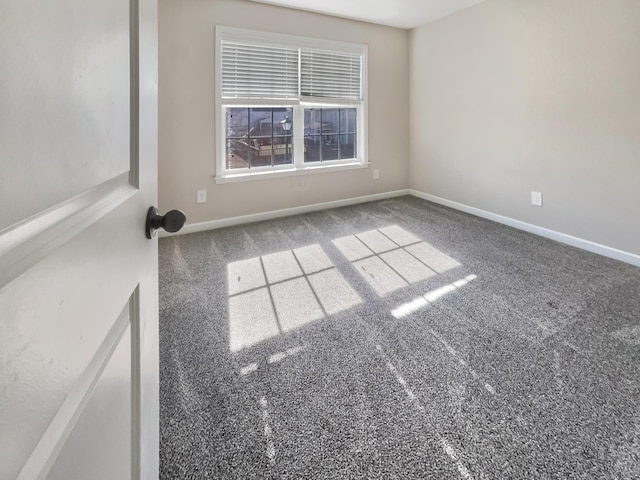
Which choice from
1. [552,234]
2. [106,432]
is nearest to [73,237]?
[106,432]

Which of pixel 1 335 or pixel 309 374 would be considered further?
pixel 309 374

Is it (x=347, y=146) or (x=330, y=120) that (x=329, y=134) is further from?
(x=347, y=146)

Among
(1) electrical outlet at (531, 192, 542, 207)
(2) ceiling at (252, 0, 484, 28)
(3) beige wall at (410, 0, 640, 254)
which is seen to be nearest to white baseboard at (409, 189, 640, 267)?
(3) beige wall at (410, 0, 640, 254)

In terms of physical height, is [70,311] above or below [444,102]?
below

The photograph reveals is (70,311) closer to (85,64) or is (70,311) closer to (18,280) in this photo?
(18,280)

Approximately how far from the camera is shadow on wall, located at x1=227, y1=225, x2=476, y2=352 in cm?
203

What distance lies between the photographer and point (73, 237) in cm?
40

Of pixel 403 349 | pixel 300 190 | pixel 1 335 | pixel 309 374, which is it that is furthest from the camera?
pixel 300 190

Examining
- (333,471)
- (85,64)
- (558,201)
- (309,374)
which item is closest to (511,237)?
(558,201)

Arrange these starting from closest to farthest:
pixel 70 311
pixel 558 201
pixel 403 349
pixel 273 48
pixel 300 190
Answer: pixel 70 311 < pixel 403 349 < pixel 558 201 < pixel 273 48 < pixel 300 190

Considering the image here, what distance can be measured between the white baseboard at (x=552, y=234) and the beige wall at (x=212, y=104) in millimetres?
1114

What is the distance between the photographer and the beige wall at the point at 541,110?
8.75 feet

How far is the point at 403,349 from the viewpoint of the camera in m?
1.74

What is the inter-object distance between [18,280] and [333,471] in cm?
113
